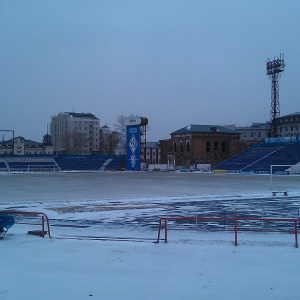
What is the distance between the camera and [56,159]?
95.8 metres

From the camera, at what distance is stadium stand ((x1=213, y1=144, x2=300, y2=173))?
242 feet

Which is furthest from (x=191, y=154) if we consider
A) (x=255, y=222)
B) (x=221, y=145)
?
(x=255, y=222)

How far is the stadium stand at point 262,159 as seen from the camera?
73.9 meters

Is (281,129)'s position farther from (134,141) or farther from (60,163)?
(60,163)

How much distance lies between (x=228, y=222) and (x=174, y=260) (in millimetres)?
7378

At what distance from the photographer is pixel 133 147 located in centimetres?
8481

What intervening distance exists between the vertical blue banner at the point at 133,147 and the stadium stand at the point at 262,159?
17233 millimetres

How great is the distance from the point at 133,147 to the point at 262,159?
87.1 ft

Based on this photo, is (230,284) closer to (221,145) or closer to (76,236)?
(76,236)

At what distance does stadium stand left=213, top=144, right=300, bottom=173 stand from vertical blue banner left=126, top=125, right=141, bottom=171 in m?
17.2

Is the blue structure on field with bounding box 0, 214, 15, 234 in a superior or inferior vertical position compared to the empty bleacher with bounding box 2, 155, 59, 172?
inferior

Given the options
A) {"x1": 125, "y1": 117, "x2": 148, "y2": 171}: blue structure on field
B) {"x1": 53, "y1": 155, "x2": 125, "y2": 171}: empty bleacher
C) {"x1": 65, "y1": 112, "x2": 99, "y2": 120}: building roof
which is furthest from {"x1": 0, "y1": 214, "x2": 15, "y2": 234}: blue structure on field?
{"x1": 65, "y1": 112, "x2": 99, "y2": 120}: building roof

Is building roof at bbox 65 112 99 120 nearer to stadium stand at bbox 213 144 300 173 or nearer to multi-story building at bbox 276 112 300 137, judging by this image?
multi-story building at bbox 276 112 300 137

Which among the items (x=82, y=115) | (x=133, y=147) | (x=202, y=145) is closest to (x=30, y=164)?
(x=133, y=147)
